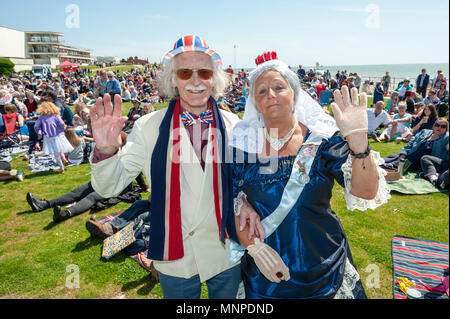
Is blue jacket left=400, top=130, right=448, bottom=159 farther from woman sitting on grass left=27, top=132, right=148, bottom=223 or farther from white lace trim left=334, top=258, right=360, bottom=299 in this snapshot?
woman sitting on grass left=27, top=132, right=148, bottom=223

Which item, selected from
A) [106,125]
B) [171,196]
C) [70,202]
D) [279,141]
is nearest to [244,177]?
[279,141]

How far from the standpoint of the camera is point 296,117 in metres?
2.04

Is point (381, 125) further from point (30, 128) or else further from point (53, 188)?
point (30, 128)

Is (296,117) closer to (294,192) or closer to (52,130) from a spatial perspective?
(294,192)

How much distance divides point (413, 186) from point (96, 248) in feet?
22.5

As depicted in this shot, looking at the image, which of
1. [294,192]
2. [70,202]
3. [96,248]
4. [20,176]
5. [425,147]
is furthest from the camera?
[20,176]

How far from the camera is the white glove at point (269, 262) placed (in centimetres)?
179

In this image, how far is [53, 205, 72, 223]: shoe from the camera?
17.2 feet

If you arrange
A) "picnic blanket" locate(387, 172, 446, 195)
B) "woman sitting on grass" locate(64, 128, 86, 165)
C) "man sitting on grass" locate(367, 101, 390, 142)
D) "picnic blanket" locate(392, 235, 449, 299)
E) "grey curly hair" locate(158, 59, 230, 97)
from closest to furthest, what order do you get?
"grey curly hair" locate(158, 59, 230, 97)
"picnic blanket" locate(392, 235, 449, 299)
"picnic blanket" locate(387, 172, 446, 195)
"woman sitting on grass" locate(64, 128, 86, 165)
"man sitting on grass" locate(367, 101, 390, 142)

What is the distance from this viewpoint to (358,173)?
64.0 inches

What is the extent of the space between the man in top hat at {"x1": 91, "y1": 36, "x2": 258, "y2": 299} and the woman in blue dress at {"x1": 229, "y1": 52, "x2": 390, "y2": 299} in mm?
160

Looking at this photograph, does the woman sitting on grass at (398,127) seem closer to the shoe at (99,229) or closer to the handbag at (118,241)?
the handbag at (118,241)

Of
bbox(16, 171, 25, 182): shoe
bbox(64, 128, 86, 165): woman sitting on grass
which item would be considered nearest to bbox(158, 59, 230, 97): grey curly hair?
bbox(16, 171, 25, 182): shoe
